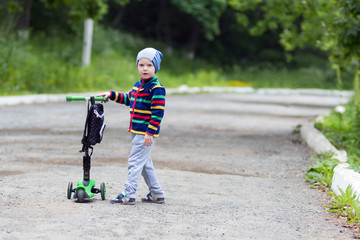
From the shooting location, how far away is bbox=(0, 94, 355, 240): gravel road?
543 cm

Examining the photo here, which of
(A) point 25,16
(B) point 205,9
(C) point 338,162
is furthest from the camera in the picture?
(B) point 205,9

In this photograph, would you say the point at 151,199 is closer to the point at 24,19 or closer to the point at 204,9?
the point at 24,19

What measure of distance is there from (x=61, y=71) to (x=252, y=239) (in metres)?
21.5

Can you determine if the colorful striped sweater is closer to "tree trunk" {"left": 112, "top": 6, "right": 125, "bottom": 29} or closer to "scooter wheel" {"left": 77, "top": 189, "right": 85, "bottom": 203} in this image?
"scooter wheel" {"left": 77, "top": 189, "right": 85, "bottom": 203}

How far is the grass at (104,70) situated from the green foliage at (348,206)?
16.2 metres

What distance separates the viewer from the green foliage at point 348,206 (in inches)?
235

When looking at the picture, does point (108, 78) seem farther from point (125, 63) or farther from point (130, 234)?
point (130, 234)

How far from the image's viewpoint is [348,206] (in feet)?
21.0

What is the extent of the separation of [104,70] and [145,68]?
24.7m

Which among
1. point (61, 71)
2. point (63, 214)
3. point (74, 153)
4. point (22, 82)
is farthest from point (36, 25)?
point (63, 214)

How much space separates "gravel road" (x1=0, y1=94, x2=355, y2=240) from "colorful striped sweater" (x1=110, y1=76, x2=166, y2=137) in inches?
30.4

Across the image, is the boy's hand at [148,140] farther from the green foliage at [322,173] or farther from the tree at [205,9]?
the tree at [205,9]

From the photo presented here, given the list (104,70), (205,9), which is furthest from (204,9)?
(104,70)

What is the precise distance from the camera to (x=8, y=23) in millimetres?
25984
